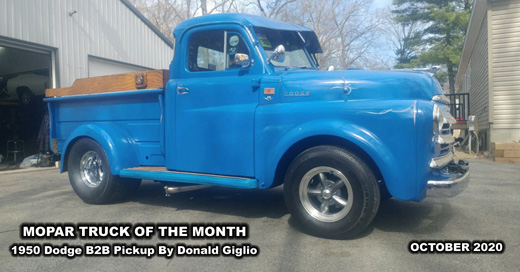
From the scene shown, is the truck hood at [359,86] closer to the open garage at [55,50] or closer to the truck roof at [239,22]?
the truck roof at [239,22]

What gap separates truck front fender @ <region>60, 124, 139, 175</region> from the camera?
5.40 metres

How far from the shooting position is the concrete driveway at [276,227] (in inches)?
134

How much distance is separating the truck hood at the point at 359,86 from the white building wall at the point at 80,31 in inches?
333

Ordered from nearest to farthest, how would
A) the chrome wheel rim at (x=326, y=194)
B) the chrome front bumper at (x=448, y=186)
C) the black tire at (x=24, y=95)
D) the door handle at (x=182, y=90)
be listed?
the chrome front bumper at (x=448, y=186) < the chrome wheel rim at (x=326, y=194) < the door handle at (x=182, y=90) < the black tire at (x=24, y=95)

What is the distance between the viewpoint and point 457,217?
468cm

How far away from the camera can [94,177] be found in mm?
5969

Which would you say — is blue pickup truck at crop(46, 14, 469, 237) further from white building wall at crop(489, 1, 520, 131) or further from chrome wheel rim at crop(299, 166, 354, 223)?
white building wall at crop(489, 1, 520, 131)

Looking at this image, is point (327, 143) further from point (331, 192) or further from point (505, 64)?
point (505, 64)

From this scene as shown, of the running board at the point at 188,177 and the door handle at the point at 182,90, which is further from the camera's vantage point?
the door handle at the point at 182,90

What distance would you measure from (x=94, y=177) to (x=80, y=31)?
24.6 feet

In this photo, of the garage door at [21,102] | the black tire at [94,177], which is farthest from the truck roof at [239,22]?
the garage door at [21,102]

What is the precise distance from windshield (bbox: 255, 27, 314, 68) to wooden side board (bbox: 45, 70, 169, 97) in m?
1.40

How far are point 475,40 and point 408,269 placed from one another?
1593 cm

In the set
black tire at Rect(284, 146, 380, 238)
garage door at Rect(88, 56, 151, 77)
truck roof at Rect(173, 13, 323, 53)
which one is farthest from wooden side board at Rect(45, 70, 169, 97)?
garage door at Rect(88, 56, 151, 77)
